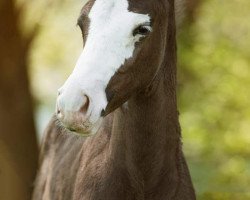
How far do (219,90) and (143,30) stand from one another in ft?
16.2

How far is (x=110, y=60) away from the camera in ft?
12.4

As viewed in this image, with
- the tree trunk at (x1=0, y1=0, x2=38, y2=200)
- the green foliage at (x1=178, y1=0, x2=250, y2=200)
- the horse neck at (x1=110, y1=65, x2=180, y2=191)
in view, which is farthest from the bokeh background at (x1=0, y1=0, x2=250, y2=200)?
the horse neck at (x1=110, y1=65, x2=180, y2=191)

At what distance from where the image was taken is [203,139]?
880cm

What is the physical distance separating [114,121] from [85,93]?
2.73 ft

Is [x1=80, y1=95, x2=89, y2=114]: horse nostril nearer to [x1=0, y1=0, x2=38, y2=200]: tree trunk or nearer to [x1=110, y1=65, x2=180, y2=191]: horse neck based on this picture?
[x1=110, y1=65, x2=180, y2=191]: horse neck

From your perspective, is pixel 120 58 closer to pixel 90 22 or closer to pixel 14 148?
pixel 90 22

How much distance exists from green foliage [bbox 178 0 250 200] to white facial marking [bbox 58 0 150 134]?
4594 millimetres

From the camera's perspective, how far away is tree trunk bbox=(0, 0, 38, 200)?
717 cm

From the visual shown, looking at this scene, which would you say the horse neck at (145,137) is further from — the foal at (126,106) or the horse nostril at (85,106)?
the horse nostril at (85,106)

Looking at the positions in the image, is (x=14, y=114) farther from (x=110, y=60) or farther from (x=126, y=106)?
(x=110, y=60)

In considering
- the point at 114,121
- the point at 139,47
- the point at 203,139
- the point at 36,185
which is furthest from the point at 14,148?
the point at 139,47

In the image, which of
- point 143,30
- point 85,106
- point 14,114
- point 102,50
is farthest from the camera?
point 14,114

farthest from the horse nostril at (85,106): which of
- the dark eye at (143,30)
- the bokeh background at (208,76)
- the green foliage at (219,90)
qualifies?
the green foliage at (219,90)

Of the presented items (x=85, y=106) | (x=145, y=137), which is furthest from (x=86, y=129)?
(x=145, y=137)
